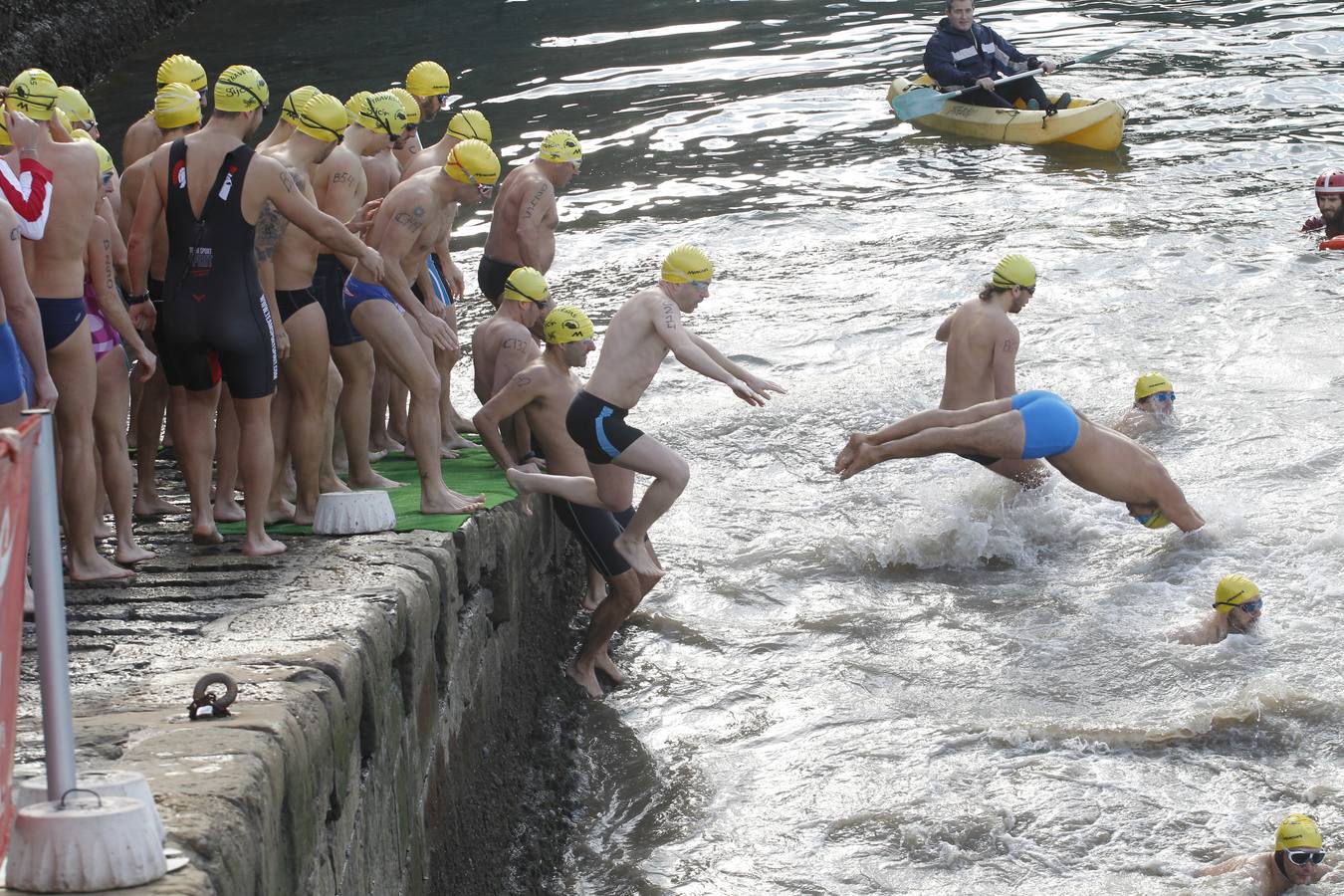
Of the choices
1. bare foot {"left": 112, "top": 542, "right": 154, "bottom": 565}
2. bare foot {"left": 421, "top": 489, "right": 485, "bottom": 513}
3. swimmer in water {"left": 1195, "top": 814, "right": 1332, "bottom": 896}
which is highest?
bare foot {"left": 112, "top": 542, "right": 154, "bottom": 565}

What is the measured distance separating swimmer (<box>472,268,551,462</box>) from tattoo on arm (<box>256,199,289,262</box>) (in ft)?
5.98

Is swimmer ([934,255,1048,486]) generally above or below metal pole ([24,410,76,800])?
below

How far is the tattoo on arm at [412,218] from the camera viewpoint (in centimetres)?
736

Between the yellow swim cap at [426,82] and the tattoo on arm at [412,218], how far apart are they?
7.74 feet

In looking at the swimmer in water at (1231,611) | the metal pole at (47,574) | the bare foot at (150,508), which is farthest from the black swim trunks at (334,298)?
the swimmer in water at (1231,611)

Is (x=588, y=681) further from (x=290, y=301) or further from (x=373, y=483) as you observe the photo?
(x=290, y=301)

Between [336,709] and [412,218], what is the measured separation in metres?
3.32

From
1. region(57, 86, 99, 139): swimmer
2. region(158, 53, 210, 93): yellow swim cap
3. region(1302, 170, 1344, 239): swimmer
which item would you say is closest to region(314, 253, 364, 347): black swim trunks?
region(57, 86, 99, 139): swimmer

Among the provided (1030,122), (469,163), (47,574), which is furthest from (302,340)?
(1030,122)

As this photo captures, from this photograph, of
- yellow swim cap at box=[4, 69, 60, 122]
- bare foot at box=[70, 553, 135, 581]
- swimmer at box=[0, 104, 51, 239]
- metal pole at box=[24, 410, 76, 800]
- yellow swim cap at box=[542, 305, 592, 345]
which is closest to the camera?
metal pole at box=[24, 410, 76, 800]

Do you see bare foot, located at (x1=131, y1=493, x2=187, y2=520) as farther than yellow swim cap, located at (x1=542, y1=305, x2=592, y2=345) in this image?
No

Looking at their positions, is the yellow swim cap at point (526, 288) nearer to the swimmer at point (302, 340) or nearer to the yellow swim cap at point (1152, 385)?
the swimmer at point (302, 340)

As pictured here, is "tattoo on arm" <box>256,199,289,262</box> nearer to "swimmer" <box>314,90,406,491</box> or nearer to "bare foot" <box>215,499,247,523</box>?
"swimmer" <box>314,90,406,491</box>

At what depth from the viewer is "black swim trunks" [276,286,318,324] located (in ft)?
22.3
